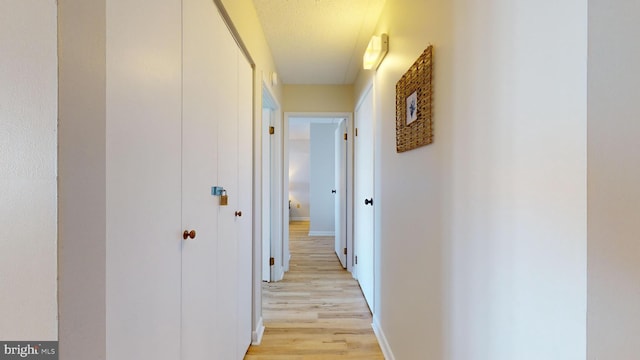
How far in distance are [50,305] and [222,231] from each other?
103cm

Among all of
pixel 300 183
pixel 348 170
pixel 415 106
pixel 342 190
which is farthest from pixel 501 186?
pixel 300 183

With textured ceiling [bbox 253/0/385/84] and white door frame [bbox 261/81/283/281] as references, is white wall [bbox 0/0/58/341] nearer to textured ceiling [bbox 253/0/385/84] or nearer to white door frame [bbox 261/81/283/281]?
textured ceiling [bbox 253/0/385/84]

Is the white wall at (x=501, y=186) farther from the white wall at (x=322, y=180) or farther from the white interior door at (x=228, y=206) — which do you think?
the white wall at (x=322, y=180)

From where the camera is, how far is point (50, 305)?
513 mm

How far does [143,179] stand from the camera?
2.73 feet

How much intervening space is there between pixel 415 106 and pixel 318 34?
1463 mm

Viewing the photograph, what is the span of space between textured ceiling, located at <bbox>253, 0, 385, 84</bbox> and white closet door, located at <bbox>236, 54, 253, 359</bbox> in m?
0.50

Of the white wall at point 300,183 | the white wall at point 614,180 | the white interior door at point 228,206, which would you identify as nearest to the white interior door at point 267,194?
the white interior door at point 228,206

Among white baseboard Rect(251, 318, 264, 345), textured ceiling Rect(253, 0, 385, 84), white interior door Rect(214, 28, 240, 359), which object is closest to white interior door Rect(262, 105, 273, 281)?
textured ceiling Rect(253, 0, 385, 84)

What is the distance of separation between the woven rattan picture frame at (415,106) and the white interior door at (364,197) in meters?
1.03

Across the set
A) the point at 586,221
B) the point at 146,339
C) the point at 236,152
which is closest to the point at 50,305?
the point at 146,339

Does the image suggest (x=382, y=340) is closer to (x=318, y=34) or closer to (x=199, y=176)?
(x=199, y=176)

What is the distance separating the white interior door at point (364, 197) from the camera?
9.37 ft
